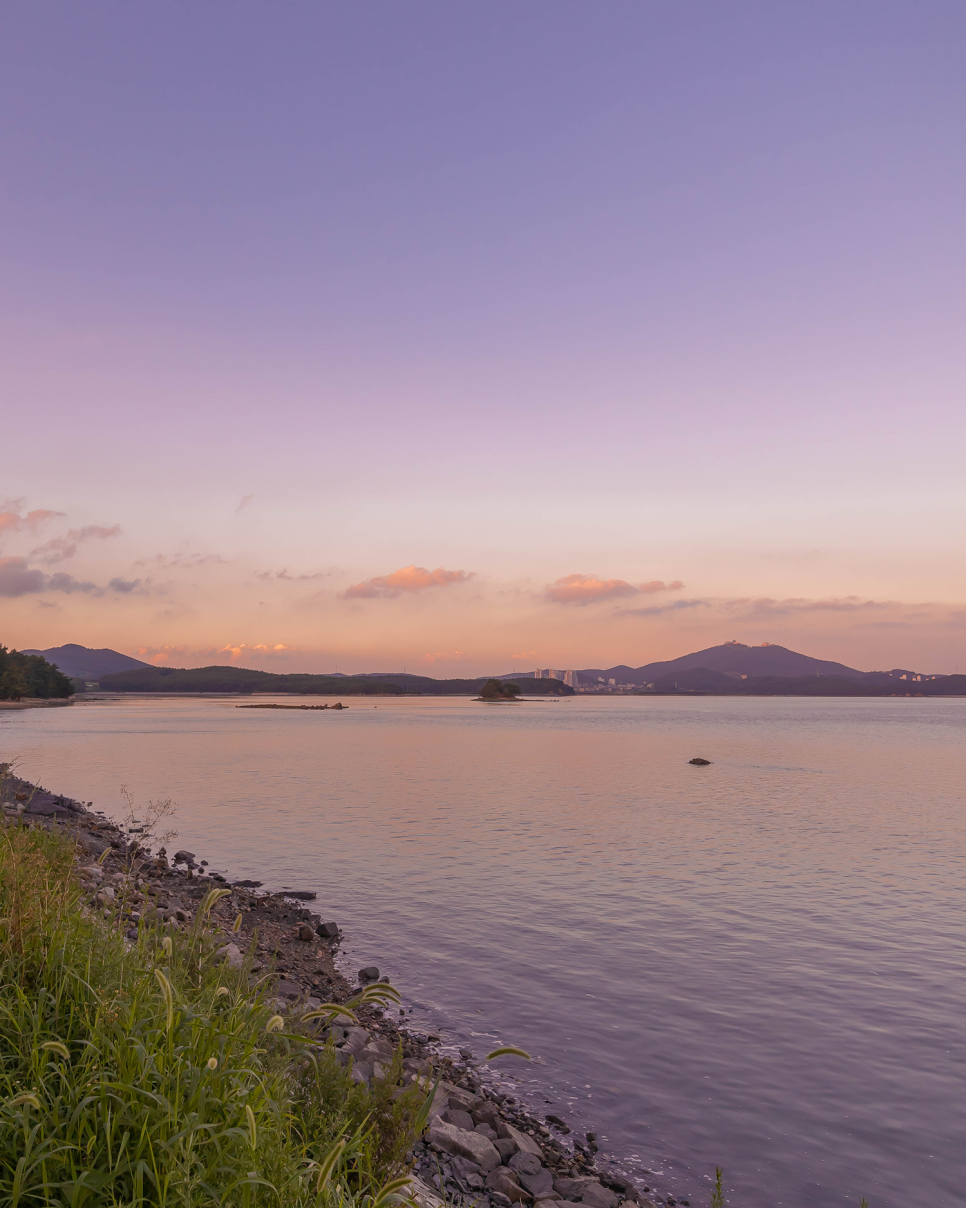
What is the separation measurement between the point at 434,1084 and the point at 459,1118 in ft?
12.2

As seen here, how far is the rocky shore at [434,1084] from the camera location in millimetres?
8820

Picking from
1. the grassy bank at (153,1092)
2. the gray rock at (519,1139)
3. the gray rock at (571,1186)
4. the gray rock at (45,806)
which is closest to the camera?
the grassy bank at (153,1092)

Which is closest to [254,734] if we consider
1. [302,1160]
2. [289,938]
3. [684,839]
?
[684,839]

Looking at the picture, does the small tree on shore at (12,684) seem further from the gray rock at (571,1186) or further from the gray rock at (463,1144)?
the gray rock at (571,1186)

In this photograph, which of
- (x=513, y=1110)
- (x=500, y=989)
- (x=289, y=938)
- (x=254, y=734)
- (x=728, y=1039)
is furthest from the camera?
(x=254, y=734)

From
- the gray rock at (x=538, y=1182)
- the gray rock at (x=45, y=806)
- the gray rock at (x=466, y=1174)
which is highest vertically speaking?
the gray rock at (x=45, y=806)

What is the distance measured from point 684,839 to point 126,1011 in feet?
101

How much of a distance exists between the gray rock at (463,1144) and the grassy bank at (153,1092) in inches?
93.6

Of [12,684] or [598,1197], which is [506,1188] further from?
[12,684]

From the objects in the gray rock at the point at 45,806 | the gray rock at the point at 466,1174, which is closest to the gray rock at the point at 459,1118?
the gray rock at the point at 466,1174

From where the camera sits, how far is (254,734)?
109000 mm

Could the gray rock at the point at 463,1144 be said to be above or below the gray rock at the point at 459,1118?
above

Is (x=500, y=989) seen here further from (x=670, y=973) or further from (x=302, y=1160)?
(x=302, y=1160)

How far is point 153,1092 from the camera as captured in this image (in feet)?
18.3
